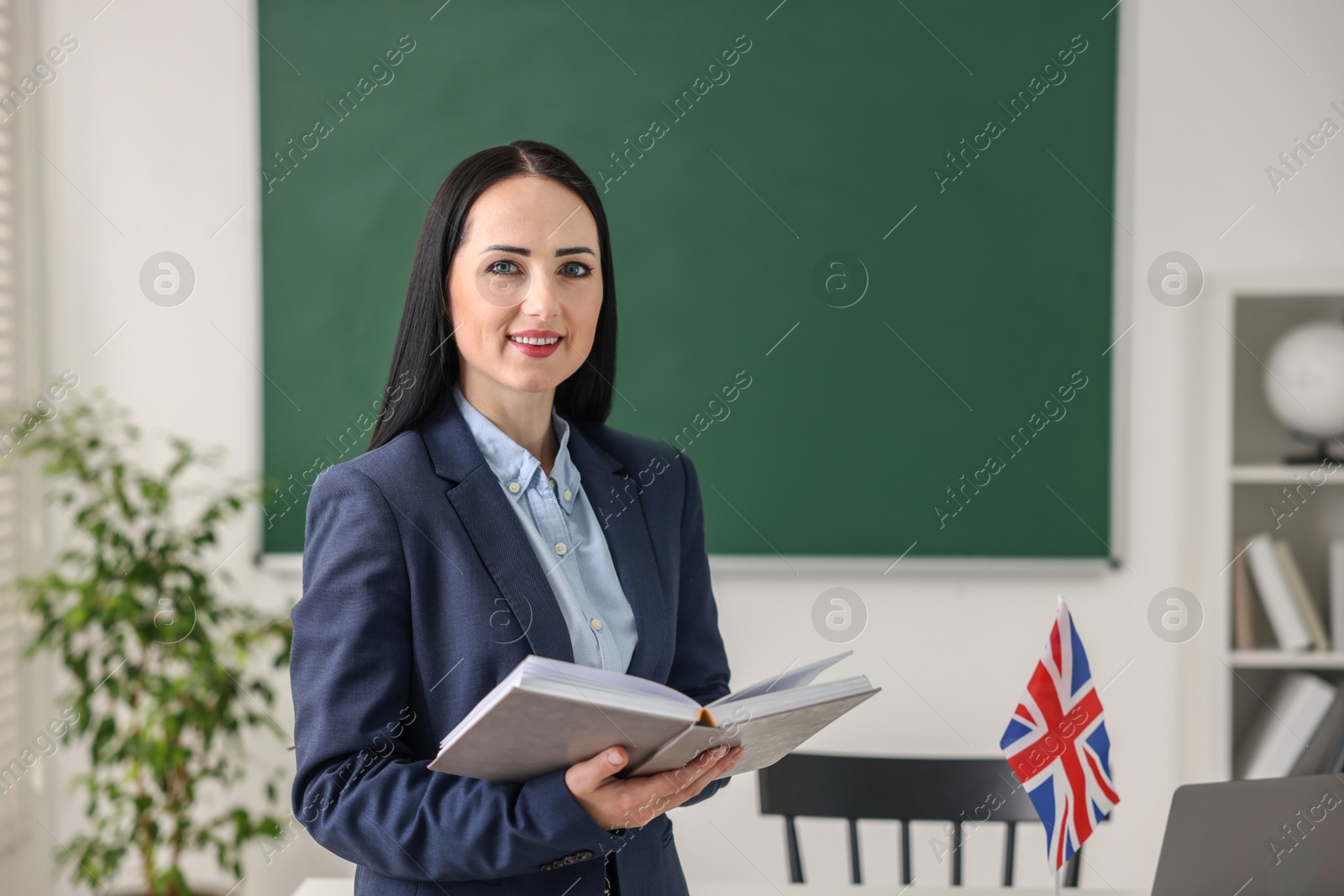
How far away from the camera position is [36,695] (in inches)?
106

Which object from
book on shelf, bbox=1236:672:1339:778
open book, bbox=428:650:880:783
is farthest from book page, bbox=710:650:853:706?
book on shelf, bbox=1236:672:1339:778

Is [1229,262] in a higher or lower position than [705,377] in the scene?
higher

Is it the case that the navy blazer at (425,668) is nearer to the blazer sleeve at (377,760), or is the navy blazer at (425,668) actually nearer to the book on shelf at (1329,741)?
the blazer sleeve at (377,760)

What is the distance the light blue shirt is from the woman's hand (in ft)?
0.62

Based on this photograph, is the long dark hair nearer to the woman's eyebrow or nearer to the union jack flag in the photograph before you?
the woman's eyebrow

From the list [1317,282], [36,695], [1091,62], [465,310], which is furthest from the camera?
[36,695]

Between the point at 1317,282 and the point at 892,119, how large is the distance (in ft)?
3.58

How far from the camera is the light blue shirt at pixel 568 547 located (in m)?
1.18

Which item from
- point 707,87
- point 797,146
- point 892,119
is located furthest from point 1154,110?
point 707,87

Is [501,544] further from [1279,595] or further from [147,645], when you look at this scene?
[1279,595]

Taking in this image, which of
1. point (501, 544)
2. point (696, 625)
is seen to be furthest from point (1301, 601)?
point (501, 544)

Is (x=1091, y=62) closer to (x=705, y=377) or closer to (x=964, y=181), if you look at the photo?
(x=964, y=181)

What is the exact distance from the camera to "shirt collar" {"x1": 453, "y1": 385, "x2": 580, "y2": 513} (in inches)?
48.4

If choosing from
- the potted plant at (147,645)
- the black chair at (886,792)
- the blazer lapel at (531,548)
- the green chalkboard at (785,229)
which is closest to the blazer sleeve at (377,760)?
the blazer lapel at (531,548)
